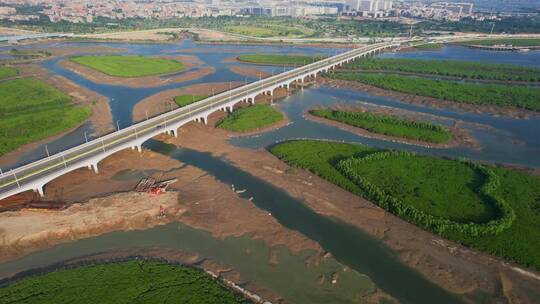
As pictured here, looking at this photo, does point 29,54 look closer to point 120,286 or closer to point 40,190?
point 40,190

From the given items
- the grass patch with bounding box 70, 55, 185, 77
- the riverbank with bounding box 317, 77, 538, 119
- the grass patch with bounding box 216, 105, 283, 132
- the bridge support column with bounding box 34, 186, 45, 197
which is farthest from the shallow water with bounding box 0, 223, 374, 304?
the grass patch with bounding box 70, 55, 185, 77

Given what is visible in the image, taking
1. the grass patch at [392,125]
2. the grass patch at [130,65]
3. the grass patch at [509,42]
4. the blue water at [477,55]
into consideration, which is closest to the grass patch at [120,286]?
the grass patch at [392,125]

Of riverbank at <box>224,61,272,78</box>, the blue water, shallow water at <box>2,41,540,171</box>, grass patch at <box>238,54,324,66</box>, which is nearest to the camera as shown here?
shallow water at <box>2,41,540,171</box>

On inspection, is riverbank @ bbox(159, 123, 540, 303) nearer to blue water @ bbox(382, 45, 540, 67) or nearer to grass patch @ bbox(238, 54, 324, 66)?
grass patch @ bbox(238, 54, 324, 66)

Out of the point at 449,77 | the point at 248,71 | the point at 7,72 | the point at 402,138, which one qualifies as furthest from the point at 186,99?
the point at 449,77

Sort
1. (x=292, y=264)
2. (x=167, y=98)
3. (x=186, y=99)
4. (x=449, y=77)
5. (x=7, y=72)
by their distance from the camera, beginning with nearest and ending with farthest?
1. (x=292, y=264)
2. (x=186, y=99)
3. (x=167, y=98)
4. (x=7, y=72)
5. (x=449, y=77)
